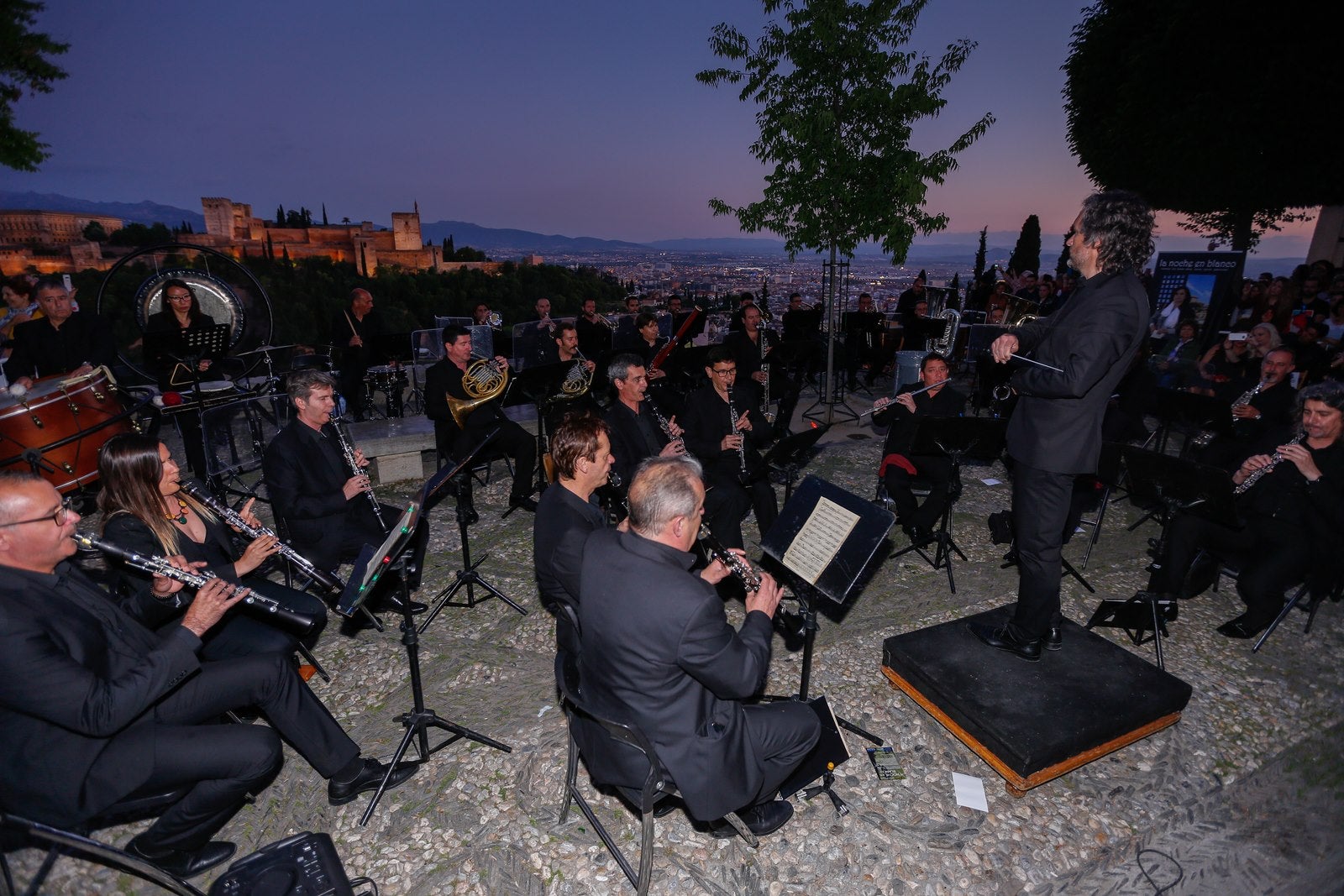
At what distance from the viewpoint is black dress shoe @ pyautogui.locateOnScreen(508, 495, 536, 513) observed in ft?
25.5

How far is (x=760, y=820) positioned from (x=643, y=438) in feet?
12.2

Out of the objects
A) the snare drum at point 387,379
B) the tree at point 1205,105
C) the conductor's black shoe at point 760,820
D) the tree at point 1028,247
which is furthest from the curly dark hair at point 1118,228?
the tree at point 1028,247

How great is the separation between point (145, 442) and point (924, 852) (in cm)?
512

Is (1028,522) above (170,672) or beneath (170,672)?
above

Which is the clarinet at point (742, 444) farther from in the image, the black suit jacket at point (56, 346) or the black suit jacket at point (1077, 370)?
the black suit jacket at point (56, 346)

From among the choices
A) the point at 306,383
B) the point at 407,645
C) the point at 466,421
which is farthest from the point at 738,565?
the point at 466,421

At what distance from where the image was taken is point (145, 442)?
387 cm

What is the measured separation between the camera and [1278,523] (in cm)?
536

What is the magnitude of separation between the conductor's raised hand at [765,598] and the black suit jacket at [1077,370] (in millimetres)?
2023

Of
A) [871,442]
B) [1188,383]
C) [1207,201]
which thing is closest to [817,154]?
[871,442]

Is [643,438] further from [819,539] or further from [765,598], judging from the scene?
[765,598]

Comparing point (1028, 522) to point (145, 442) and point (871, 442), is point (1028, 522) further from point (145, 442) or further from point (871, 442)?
point (871, 442)

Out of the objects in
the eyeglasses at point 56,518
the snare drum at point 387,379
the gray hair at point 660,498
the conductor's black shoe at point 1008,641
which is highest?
the gray hair at point 660,498

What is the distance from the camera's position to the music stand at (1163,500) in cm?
462
